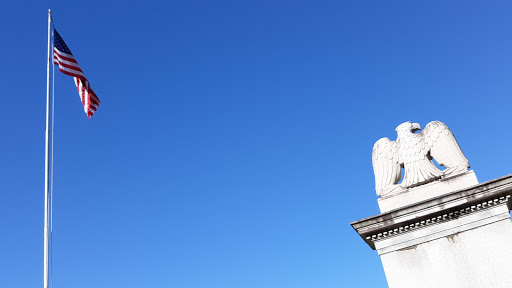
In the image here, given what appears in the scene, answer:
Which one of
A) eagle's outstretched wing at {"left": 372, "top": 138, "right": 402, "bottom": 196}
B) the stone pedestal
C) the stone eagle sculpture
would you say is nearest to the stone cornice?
the stone pedestal

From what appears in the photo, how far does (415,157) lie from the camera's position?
399 inches

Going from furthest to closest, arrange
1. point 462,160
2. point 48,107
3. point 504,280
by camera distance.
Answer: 1. point 48,107
2. point 462,160
3. point 504,280

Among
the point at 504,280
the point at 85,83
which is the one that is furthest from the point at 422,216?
the point at 85,83

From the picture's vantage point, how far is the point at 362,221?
9352mm

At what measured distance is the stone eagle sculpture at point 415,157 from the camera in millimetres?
9805

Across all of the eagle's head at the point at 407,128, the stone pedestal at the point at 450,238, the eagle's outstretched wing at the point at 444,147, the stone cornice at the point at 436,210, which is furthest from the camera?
the eagle's head at the point at 407,128

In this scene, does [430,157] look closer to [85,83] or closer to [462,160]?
[462,160]

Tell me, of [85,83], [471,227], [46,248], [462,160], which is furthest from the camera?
[85,83]

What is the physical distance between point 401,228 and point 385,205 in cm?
71

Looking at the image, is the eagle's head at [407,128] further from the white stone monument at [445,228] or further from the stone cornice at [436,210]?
the stone cornice at [436,210]

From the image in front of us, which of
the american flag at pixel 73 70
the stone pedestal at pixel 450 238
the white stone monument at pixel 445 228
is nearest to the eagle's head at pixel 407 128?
the white stone monument at pixel 445 228

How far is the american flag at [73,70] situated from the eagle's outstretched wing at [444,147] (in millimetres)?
9280

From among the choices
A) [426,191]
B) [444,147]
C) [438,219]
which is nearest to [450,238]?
[438,219]

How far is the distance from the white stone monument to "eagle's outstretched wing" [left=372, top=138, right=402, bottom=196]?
0.25 metres
